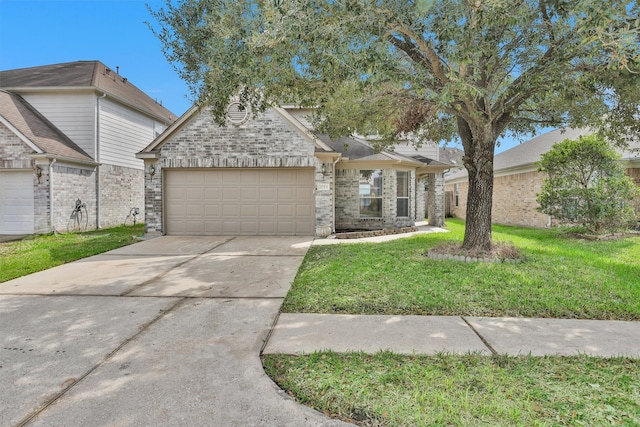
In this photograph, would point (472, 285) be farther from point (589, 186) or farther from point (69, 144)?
point (69, 144)

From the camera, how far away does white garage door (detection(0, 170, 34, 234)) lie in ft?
40.4

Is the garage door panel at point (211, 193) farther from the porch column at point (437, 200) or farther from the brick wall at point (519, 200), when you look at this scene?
the brick wall at point (519, 200)

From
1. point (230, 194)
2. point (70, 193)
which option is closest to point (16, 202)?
point (70, 193)

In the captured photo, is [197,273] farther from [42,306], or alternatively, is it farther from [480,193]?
[480,193]

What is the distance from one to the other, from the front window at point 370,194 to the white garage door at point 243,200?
2858 mm

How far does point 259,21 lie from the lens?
6539mm

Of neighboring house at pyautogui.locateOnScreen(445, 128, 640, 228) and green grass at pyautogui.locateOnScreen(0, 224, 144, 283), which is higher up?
neighboring house at pyautogui.locateOnScreen(445, 128, 640, 228)

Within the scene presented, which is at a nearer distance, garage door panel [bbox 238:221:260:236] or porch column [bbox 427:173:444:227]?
garage door panel [bbox 238:221:260:236]

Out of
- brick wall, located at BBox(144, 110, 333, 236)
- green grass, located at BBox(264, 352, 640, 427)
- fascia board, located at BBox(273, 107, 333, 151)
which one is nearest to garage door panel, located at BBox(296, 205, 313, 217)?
brick wall, located at BBox(144, 110, 333, 236)

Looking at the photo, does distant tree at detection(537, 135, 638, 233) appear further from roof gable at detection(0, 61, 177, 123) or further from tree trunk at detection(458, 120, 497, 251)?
roof gable at detection(0, 61, 177, 123)

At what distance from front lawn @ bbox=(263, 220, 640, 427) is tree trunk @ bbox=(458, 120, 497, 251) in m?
1.96

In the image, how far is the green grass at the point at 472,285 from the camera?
14.9 feet

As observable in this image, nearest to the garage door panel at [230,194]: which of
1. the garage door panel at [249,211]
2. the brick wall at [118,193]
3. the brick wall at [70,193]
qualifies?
the garage door panel at [249,211]

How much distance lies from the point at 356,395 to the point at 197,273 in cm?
481
